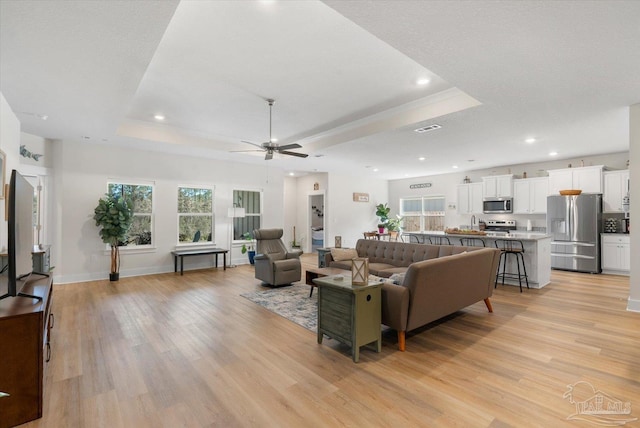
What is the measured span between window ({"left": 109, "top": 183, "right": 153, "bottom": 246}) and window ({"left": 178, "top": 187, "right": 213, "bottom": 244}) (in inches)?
25.0

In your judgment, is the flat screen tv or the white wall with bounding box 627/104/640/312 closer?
the flat screen tv

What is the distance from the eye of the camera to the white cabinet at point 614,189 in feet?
21.5

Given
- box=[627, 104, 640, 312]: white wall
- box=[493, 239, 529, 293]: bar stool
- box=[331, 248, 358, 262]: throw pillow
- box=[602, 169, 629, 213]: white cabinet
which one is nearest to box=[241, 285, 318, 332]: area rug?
box=[331, 248, 358, 262]: throw pillow

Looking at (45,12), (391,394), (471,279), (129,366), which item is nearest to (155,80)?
(45,12)

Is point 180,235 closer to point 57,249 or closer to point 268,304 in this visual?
point 57,249

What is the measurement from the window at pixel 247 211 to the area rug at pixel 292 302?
126 inches

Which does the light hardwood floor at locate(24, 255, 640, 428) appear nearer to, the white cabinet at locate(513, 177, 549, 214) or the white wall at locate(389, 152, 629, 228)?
the white cabinet at locate(513, 177, 549, 214)

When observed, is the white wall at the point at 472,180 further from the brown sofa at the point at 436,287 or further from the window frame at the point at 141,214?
the window frame at the point at 141,214

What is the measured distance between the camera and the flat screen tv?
2.26 metres

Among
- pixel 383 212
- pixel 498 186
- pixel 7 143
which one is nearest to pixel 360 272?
pixel 7 143

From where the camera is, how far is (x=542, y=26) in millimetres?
2275

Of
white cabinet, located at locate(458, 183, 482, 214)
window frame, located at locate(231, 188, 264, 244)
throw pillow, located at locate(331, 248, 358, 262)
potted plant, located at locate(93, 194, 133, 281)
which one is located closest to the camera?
throw pillow, located at locate(331, 248, 358, 262)

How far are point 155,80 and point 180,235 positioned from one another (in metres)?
4.37

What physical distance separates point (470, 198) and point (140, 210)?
8.81 m
